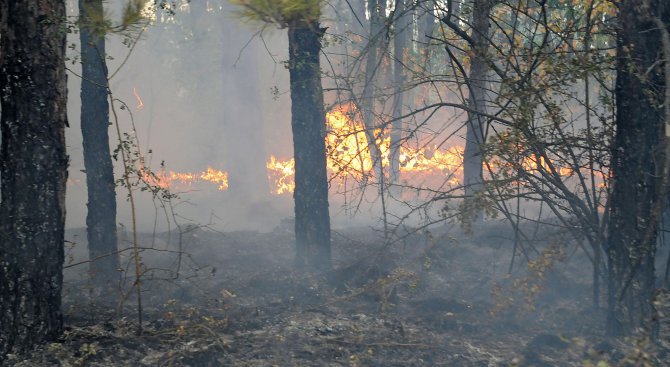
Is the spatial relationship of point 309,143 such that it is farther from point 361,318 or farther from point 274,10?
point 361,318

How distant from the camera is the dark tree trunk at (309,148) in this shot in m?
9.48

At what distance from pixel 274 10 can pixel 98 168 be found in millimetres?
3734

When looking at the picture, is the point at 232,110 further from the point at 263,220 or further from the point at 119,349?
the point at 119,349

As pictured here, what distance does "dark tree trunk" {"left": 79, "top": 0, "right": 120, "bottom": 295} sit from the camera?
935cm

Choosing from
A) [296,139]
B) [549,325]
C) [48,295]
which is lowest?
[549,325]

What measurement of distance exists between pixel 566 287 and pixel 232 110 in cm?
1719

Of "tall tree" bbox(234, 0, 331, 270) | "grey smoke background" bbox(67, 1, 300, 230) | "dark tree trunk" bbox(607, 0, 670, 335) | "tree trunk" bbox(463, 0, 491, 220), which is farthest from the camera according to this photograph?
"grey smoke background" bbox(67, 1, 300, 230)

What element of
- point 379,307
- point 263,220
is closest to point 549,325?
point 379,307

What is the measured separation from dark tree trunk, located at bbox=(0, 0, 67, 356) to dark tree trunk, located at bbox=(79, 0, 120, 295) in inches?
130

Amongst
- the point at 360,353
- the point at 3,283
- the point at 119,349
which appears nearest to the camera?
the point at 3,283

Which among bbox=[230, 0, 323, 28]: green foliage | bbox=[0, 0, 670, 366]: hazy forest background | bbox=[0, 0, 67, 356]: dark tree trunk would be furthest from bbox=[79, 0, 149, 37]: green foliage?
bbox=[230, 0, 323, 28]: green foliage

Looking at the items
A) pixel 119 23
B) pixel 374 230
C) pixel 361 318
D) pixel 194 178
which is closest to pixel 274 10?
pixel 119 23

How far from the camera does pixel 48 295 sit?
19.7 ft

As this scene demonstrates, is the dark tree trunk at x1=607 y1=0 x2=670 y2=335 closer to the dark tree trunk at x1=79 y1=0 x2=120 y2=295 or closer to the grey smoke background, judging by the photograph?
the dark tree trunk at x1=79 y1=0 x2=120 y2=295
